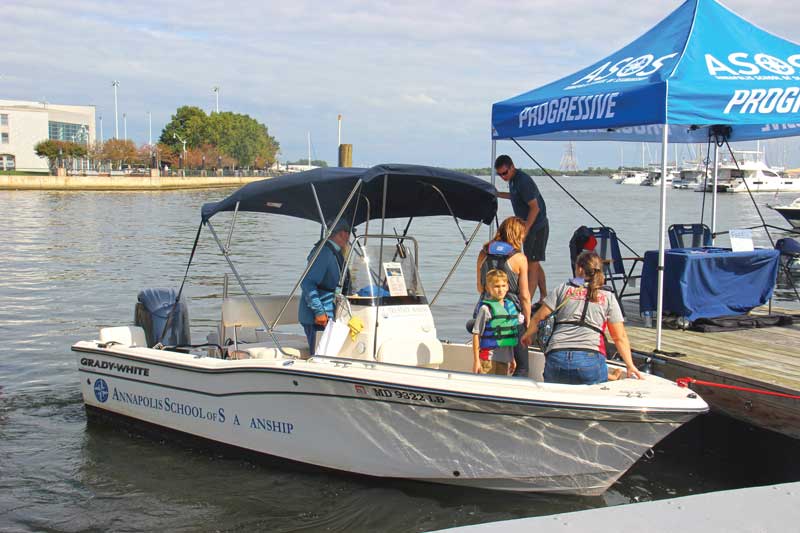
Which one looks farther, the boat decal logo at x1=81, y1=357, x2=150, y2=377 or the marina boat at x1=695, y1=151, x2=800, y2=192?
the marina boat at x1=695, y1=151, x2=800, y2=192

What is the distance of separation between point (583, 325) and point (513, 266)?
95 centimetres

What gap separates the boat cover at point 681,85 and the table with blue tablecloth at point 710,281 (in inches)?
56.2

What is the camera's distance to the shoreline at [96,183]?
68.4m

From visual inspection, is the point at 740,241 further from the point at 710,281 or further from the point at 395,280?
the point at 395,280

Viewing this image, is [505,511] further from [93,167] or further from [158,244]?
[93,167]

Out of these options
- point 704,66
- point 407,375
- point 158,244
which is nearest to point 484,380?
point 407,375

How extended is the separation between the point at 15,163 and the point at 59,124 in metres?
10.5

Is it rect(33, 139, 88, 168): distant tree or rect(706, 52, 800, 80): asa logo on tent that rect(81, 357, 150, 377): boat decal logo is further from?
rect(33, 139, 88, 168): distant tree

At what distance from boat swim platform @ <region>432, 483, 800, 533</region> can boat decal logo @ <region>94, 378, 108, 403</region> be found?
18.2ft

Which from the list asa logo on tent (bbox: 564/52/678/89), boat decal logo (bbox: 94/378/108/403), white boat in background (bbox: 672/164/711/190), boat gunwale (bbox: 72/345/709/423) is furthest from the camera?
white boat in background (bbox: 672/164/711/190)

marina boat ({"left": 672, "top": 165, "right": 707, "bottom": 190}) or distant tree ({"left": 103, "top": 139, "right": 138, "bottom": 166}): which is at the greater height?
distant tree ({"left": 103, "top": 139, "right": 138, "bottom": 166})

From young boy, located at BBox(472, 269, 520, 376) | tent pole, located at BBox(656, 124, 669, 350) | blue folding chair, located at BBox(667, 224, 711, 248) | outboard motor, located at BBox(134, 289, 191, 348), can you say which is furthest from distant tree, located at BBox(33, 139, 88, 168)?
young boy, located at BBox(472, 269, 520, 376)

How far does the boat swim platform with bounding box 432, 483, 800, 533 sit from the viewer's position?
3.28 metres

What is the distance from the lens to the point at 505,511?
20.0 feet
